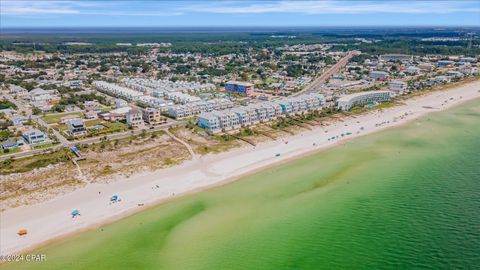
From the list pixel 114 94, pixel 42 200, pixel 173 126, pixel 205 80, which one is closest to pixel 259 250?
pixel 42 200

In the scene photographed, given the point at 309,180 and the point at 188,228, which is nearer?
the point at 188,228

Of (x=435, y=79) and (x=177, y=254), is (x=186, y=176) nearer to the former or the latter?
(x=177, y=254)

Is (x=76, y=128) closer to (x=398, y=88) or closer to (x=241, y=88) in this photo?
(x=241, y=88)

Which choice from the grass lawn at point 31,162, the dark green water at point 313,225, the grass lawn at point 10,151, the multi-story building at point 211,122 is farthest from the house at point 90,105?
the dark green water at point 313,225

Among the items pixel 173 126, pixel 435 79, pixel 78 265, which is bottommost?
pixel 78 265

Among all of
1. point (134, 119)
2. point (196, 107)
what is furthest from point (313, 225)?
point (196, 107)

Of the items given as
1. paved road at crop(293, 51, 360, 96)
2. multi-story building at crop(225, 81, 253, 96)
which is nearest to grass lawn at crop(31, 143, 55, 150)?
multi-story building at crop(225, 81, 253, 96)
